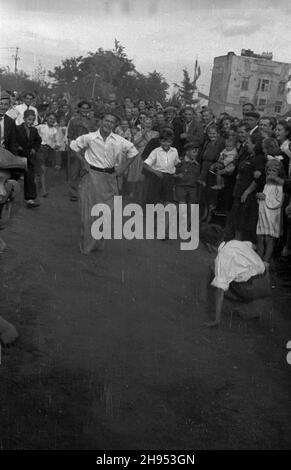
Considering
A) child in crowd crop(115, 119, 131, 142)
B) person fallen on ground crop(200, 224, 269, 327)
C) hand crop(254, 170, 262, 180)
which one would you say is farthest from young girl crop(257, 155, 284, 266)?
child in crowd crop(115, 119, 131, 142)

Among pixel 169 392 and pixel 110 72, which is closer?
pixel 169 392

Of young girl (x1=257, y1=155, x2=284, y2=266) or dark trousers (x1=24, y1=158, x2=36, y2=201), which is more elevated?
young girl (x1=257, y1=155, x2=284, y2=266)

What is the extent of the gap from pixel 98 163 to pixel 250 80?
47361 mm

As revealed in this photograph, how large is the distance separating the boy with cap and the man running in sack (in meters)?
1.74

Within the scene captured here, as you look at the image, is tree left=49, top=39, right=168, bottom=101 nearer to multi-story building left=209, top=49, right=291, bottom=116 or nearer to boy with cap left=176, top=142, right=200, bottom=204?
multi-story building left=209, top=49, right=291, bottom=116

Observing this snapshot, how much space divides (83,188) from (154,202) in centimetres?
234

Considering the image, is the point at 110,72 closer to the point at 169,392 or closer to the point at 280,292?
the point at 280,292

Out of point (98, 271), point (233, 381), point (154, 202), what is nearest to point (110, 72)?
point (154, 202)

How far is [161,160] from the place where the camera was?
30.6ft

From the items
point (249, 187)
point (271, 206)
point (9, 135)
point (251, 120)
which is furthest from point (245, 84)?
point (271, 206)

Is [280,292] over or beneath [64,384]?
beneath

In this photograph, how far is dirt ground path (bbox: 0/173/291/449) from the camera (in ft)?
11.1
